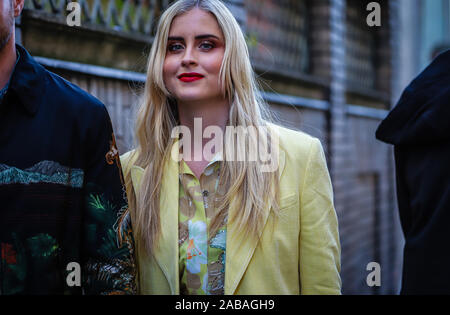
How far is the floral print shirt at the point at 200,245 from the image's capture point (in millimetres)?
2115

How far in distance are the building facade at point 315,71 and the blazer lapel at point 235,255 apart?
125 cm

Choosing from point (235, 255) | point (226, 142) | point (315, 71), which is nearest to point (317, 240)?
point (235, 255)

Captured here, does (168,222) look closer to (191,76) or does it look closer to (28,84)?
(191,76)

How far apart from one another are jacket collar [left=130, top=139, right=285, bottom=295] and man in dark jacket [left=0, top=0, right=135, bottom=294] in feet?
0.52

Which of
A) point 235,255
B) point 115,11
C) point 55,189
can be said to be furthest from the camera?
point 115,11

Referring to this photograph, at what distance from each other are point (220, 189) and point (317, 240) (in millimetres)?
472

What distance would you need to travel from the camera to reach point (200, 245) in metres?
2.13

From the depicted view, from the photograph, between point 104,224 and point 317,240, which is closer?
point 104,224

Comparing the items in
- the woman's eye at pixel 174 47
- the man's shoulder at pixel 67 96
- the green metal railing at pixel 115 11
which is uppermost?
the green metal railing at pixel 115 11

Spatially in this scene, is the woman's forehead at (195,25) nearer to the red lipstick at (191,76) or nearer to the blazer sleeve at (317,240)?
the red lipstick at (191,76)

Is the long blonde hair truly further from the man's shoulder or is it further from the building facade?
the building facade

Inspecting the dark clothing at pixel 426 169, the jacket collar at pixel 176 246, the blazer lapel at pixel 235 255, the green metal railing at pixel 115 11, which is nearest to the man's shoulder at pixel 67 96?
the jacket collar at pixel 176 246

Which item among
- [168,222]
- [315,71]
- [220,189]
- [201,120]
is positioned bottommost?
[168,222]

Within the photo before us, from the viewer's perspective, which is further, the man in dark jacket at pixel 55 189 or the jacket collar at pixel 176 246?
the jacket collar at pixel 176 246
